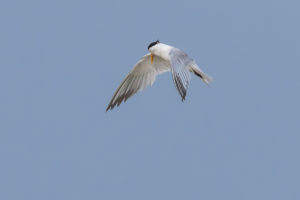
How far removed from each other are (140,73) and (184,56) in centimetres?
145

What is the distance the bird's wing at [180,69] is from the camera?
6.60 metres

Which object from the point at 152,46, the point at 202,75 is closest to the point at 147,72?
the point at 152,46

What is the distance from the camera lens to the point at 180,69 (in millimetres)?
6961

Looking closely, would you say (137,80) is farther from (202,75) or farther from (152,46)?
(202,75)

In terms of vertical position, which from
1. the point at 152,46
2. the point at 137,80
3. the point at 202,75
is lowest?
the point at 202,75

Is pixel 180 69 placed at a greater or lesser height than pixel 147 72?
lesser

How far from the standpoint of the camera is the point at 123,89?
8.68 metres

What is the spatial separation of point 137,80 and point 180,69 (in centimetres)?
180

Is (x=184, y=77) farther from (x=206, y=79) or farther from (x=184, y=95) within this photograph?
(x=206, y=79)

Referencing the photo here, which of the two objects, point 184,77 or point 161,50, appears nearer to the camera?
point 184,77

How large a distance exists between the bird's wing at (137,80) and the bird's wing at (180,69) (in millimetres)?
1169

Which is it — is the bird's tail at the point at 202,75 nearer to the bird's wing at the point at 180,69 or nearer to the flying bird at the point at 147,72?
the flying bird at the point at 147,72

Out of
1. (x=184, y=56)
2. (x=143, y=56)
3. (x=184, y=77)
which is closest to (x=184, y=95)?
(x=184, y=77)

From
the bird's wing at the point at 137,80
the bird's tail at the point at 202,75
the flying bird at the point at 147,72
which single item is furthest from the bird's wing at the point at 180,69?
the bird's wing at the point at 137,80
